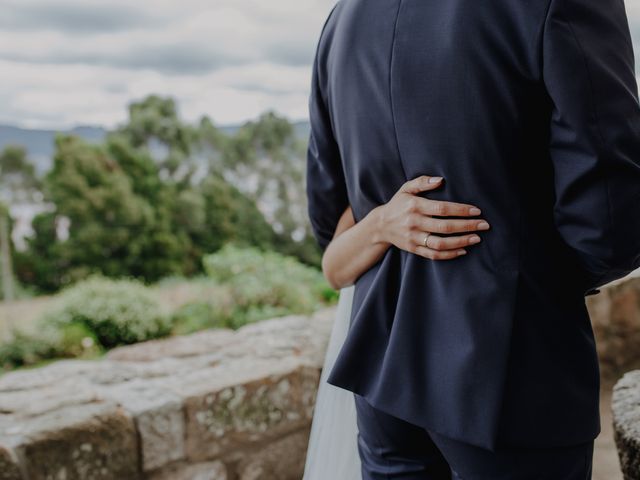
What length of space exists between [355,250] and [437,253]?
216mm

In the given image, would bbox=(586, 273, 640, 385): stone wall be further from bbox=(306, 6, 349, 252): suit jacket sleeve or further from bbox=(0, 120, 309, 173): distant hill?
bbox=(0, 120, 309, 173): distant hill

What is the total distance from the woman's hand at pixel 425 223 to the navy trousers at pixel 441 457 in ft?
0.80

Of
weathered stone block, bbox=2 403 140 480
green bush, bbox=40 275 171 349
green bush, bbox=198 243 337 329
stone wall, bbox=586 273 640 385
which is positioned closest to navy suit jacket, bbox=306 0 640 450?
weathered stone block, bbox=2 403 140 480

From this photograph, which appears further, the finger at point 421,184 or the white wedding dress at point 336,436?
the white wedding dress at point 336,436

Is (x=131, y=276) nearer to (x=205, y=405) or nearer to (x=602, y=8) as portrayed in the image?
(x=205, y=405)

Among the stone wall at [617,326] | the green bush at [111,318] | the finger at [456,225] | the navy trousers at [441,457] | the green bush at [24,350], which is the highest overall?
the finger at [456,225]

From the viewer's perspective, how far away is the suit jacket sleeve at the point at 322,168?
1.09 m

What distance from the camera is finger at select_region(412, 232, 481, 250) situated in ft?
2.59

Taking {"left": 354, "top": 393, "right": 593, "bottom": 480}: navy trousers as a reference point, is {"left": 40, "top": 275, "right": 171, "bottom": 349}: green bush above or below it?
below

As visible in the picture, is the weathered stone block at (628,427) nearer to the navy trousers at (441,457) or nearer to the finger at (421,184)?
the navy trousers at (441,457)

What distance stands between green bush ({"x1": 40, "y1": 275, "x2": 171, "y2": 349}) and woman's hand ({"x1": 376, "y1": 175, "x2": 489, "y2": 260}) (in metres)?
5.09

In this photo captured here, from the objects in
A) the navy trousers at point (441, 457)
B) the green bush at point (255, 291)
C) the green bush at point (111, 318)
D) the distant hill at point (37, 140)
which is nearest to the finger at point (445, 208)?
the navy trousers at point (441, 457)

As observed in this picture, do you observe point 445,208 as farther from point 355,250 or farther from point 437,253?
point 355,250

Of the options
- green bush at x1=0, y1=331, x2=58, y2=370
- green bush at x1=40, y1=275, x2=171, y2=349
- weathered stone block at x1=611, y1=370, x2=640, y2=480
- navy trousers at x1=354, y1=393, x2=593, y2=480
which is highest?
navy trousers at x1=354, y1=393, x2=593, y2=480
